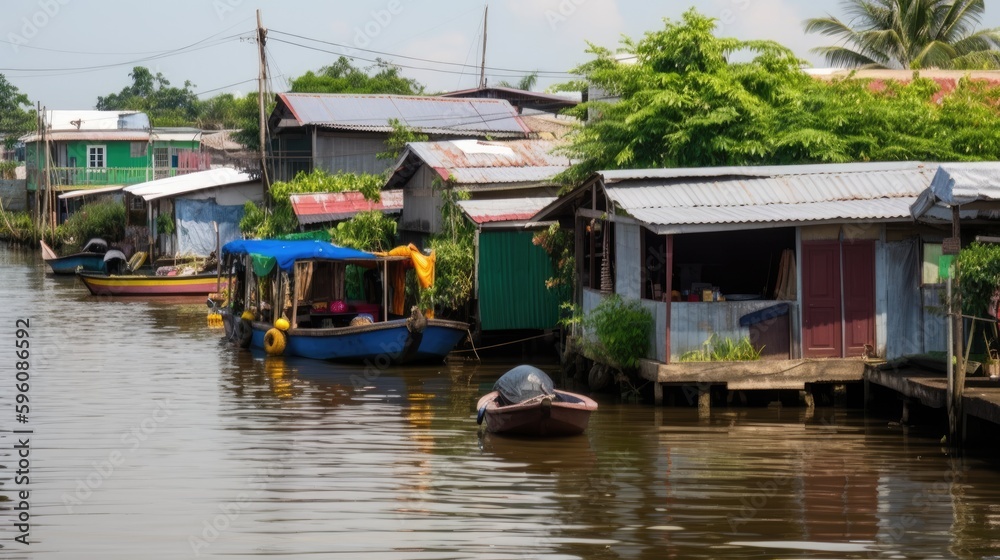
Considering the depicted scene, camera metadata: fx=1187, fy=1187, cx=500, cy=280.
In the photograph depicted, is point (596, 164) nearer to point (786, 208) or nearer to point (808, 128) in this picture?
point (808, 128)

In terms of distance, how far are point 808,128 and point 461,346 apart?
313 inches

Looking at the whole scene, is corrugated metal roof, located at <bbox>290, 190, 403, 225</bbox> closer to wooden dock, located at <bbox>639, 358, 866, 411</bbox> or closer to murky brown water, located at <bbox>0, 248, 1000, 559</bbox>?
murky brown water, located at <bbox>0, 248, 1000, 559</bbox>

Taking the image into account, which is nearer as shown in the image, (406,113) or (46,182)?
(406,113)

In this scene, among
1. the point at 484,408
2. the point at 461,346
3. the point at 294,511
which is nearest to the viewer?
the point at 294,511

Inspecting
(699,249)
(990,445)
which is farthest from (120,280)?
(990,445)

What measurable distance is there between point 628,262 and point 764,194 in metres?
2.21

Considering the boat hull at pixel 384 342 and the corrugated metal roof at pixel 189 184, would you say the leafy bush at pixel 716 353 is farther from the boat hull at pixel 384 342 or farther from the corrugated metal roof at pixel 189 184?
the corrugated metal roof at pixel 189 184

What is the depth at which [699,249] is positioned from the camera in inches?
767

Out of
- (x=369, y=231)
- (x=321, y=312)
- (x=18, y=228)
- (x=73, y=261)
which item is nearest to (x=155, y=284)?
(x=73, y=261)

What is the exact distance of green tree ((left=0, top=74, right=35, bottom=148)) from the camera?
80.0 metres

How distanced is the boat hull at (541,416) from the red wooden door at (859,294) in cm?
434

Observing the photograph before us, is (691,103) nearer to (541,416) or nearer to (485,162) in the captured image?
(485,162)

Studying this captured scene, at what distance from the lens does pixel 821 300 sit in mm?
16641

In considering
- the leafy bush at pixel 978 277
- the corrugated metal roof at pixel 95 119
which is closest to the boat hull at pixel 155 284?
the leafy bush at pixel 978 277
